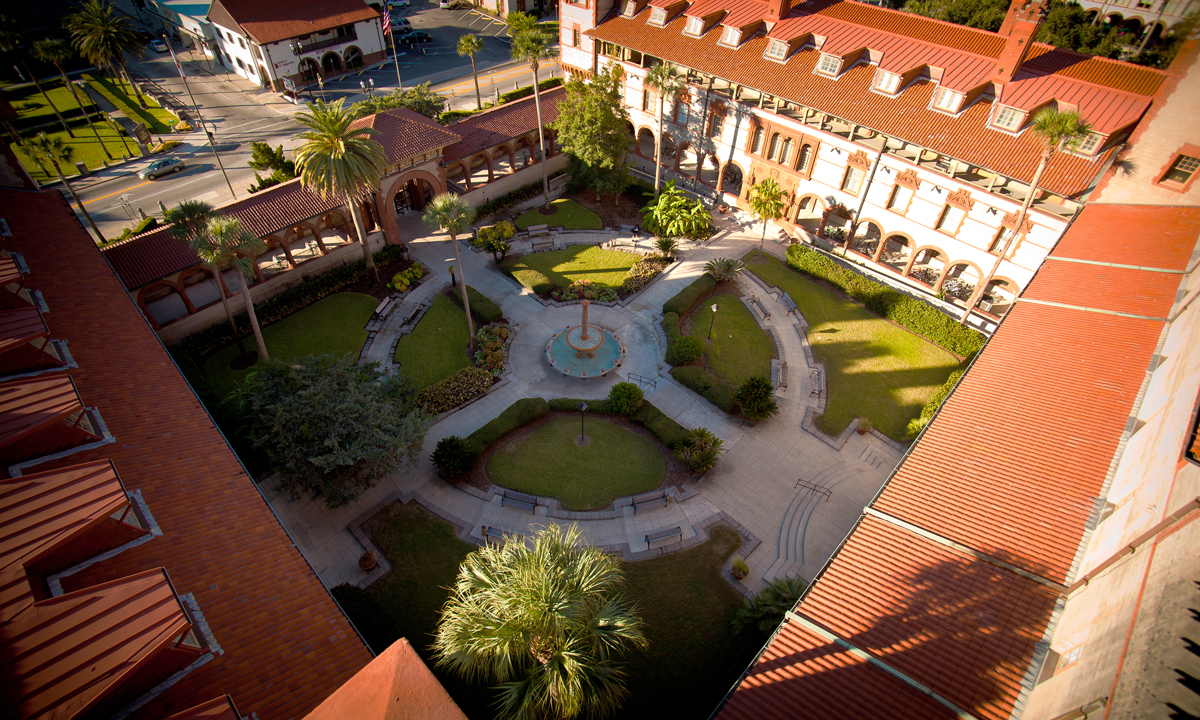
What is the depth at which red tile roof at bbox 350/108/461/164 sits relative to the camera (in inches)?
1593

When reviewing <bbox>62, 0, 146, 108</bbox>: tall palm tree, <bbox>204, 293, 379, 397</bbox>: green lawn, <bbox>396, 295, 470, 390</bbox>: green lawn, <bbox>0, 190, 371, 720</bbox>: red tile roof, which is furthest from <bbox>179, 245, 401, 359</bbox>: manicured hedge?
<bbox>62, 0, 146, 108</bbox>: tall palm tree

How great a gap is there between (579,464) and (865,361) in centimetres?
2137

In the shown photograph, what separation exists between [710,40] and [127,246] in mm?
46235

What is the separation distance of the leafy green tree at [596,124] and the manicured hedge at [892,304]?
1553cm

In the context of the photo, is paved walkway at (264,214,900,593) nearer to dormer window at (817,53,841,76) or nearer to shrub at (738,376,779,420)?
shrub at (738,376,779,420)

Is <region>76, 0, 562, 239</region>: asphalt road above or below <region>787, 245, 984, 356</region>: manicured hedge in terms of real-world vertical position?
above

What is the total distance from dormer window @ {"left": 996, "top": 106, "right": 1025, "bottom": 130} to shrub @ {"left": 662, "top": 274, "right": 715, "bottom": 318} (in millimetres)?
21092

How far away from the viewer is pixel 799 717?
14.9 meters

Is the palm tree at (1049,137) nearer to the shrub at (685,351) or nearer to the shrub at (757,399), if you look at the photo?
the shrub at (757,399)

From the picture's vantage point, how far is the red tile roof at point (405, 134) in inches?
1593

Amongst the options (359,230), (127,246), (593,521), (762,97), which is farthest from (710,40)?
(127,246)

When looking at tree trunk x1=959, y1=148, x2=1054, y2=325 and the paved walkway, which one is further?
tree trunk x1=959, y1=148, x2=1054, y2=325

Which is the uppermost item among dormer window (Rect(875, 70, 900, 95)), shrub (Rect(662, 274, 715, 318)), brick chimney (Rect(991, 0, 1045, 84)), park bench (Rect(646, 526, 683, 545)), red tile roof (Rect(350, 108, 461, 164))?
brick chimney (Rect(991, 0, 1045, 84))

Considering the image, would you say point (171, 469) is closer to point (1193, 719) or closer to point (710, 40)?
point (1193, 719)
